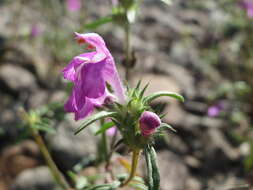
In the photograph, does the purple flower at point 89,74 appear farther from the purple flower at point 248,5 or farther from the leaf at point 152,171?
the purple flower at point 248,5

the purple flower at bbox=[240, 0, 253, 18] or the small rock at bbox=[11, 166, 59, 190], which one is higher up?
the purple flower at bbox=[240, 0, 253, 18]

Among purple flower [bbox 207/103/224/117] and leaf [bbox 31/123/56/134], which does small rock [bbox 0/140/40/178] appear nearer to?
leaf [bbox 31/123/56/134]

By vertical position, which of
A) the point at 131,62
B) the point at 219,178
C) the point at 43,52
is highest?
the point at 131,62

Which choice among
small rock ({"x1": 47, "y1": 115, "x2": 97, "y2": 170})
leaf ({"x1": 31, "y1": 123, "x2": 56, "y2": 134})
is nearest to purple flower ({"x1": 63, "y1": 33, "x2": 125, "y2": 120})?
leaf ({"x1": 31, "y1": 123, "x2": 56, "y2": 134})

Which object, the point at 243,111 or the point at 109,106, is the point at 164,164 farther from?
the point at 109,106

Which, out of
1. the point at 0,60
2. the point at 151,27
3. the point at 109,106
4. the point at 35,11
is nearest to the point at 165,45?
the point at 151,27

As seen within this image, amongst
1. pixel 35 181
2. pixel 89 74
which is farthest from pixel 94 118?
pixel 35 181
